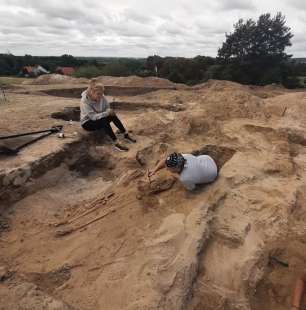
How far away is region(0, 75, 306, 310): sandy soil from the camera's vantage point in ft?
11.0

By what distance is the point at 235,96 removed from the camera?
8.84 meters

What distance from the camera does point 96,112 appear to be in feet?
21.3

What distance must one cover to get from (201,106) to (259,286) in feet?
18.9

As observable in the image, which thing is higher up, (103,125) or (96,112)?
(96,112)

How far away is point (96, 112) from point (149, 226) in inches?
120

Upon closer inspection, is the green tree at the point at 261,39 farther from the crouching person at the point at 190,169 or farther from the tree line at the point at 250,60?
the crouching person at the point at 190,169

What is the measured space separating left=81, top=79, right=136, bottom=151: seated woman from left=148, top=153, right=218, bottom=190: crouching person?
1.90m

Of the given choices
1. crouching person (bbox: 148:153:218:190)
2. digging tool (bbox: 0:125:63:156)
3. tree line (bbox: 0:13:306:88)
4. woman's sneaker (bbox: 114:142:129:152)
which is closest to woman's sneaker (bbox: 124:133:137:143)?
woman's sneaker (bbox: 114:142:129:152)

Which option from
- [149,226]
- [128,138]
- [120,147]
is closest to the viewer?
[149,226]

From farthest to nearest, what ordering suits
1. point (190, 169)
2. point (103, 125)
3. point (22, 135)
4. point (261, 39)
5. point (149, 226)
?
1. point (261, 39)
2. point (103, 125)
3. point (22, 135)
4. point (190, 169)
5. point (149, 226)

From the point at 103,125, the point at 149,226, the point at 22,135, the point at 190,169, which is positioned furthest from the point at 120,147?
the point at 149,226

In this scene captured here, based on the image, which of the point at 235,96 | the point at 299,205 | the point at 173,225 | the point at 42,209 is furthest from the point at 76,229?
the point at 235,96

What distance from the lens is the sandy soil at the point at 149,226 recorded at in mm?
3355

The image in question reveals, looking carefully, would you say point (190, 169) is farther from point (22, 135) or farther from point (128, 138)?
point (22, 135)
